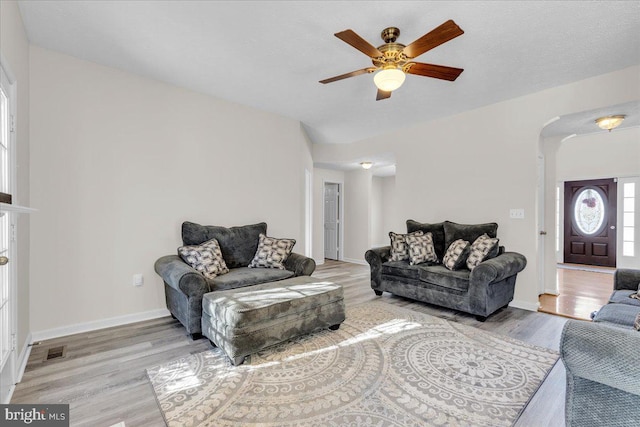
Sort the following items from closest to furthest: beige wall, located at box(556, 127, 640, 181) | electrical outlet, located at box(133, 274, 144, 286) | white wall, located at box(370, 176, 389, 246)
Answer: electrical outlet, located at box(133, 274, 144, 286) < beige wall, located at box(556, 127, 640, 181) < white wall, located at box(370, 176, 389, 246)

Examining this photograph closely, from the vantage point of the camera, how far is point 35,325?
8.81ft

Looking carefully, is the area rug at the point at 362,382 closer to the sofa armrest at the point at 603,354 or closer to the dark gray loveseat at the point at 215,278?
the dark gray loveseat at the point at 215,278

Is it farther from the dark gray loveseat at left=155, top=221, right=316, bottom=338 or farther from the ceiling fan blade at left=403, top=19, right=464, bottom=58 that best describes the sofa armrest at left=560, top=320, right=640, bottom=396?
the dark gray loveseat at left=155, top=221, right=316, bottom=338

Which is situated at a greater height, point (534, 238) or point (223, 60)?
point (223, 60)

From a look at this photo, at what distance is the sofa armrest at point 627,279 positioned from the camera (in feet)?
8.32

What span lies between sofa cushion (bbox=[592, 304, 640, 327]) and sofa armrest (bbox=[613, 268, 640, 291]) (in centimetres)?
65

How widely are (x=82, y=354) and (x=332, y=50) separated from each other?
11.2 ft

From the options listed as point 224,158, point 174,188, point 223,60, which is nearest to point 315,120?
point 224,158

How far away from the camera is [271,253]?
3.62 metres

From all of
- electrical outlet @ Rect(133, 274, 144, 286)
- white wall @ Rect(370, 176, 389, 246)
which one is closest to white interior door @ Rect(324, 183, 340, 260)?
white wall @ Rect(370, 176, 389, 246)

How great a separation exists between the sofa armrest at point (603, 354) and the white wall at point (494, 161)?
2870 millimetres

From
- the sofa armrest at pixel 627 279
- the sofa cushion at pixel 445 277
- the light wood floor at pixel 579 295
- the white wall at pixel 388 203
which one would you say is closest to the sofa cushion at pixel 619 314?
the sofa armrest at pixel 627 279

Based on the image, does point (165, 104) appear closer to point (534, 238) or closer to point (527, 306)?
point (534, 238)

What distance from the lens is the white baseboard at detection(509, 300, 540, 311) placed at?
11.6ft
